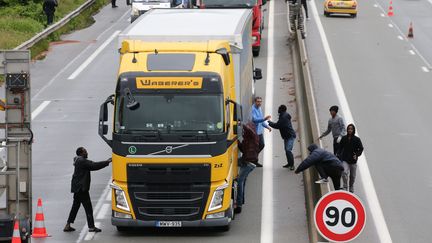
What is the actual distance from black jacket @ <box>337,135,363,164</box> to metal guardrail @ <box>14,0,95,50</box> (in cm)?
1946

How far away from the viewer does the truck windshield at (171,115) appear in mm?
20609

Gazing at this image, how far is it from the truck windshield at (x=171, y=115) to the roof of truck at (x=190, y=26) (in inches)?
61.9

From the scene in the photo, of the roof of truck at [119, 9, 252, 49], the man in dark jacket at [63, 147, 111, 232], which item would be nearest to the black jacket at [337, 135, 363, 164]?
the roof of truck at [119, 9, 252, 49]

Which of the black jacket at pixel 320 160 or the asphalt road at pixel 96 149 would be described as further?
the black jacket at pixel 320 160

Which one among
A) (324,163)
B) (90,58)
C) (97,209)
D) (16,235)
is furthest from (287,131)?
(90,58)

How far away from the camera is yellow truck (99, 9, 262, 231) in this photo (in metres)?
20.5

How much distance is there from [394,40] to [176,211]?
30.9 m

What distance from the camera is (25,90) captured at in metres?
19.5

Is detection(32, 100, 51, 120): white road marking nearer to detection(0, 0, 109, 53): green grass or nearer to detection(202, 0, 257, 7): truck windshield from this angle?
detection(0, 0, 109, 53): green grass

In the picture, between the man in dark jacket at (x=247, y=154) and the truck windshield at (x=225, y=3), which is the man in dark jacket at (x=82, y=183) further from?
the truck windshield at (x=225, y=3)

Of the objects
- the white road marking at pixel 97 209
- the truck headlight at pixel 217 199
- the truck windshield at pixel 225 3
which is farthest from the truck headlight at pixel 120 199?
the truck windshield at pixel 225 3

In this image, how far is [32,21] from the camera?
1957 inches

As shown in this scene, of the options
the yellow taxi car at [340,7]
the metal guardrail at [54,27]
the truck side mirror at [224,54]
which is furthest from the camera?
the yellow taxi car at [340,7]

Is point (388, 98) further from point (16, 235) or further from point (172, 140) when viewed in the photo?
point (16, 235)
